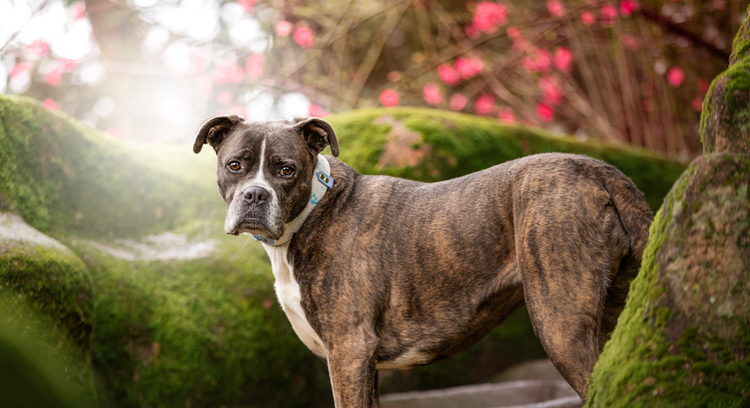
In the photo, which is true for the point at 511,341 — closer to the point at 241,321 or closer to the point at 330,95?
the point at 241,321

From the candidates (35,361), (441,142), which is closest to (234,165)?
(35,361)

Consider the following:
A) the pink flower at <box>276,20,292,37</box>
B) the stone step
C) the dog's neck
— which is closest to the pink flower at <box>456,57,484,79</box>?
the pink flower at <box>276,20,292,37</box>

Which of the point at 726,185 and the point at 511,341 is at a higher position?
the point at 726,185

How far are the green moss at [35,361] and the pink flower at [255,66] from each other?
588cm

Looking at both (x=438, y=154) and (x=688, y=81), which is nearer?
(x=438, y=154)

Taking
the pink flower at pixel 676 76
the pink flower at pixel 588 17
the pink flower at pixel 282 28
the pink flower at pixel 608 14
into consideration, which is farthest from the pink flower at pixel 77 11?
the pink flower at pixel 676 76

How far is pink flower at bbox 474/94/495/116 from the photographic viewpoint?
8539mm

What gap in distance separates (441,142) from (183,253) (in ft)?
8.37

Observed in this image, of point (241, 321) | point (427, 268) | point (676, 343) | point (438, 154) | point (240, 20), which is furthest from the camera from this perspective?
point (240, 20)

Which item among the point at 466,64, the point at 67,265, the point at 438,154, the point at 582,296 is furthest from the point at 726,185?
the point at 466,64

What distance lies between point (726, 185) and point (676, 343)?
590 mm

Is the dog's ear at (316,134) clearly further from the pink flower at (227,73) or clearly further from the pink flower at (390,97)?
the pink flower at (227,73)

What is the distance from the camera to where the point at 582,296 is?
251 centimetres

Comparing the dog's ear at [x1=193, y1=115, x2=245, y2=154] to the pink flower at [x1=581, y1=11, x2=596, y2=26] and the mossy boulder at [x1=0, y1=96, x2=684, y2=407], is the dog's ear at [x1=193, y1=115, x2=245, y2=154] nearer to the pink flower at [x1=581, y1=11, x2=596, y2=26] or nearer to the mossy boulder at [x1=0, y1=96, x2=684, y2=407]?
the mossy boulder at [x1=0, y1=96, x2=684, y2=407]
